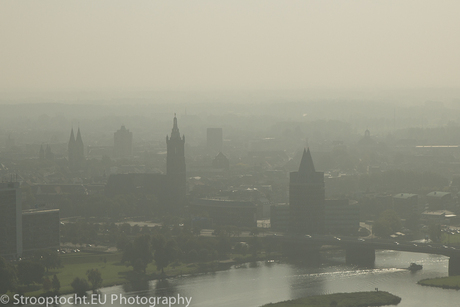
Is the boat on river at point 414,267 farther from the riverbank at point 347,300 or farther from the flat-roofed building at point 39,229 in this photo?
the flat-roofed building at point 39,229

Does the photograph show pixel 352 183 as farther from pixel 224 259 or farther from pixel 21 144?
pixel 21 144

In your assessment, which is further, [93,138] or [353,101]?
[353,101]

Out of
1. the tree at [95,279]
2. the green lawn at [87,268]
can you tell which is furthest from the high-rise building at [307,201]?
the tree at [95,279]

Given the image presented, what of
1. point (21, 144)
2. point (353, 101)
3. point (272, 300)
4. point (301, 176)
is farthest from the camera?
point (353, 101)

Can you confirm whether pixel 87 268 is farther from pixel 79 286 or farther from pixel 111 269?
pixel 79 286

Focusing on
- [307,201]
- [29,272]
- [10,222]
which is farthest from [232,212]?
[29,272]

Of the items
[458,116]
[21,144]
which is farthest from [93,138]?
[458,116]

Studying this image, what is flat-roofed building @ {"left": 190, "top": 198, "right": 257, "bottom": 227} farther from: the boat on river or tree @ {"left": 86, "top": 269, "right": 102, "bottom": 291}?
tree @ {"left": 86, "top": 269, "right": 102, "bottom": 291}
